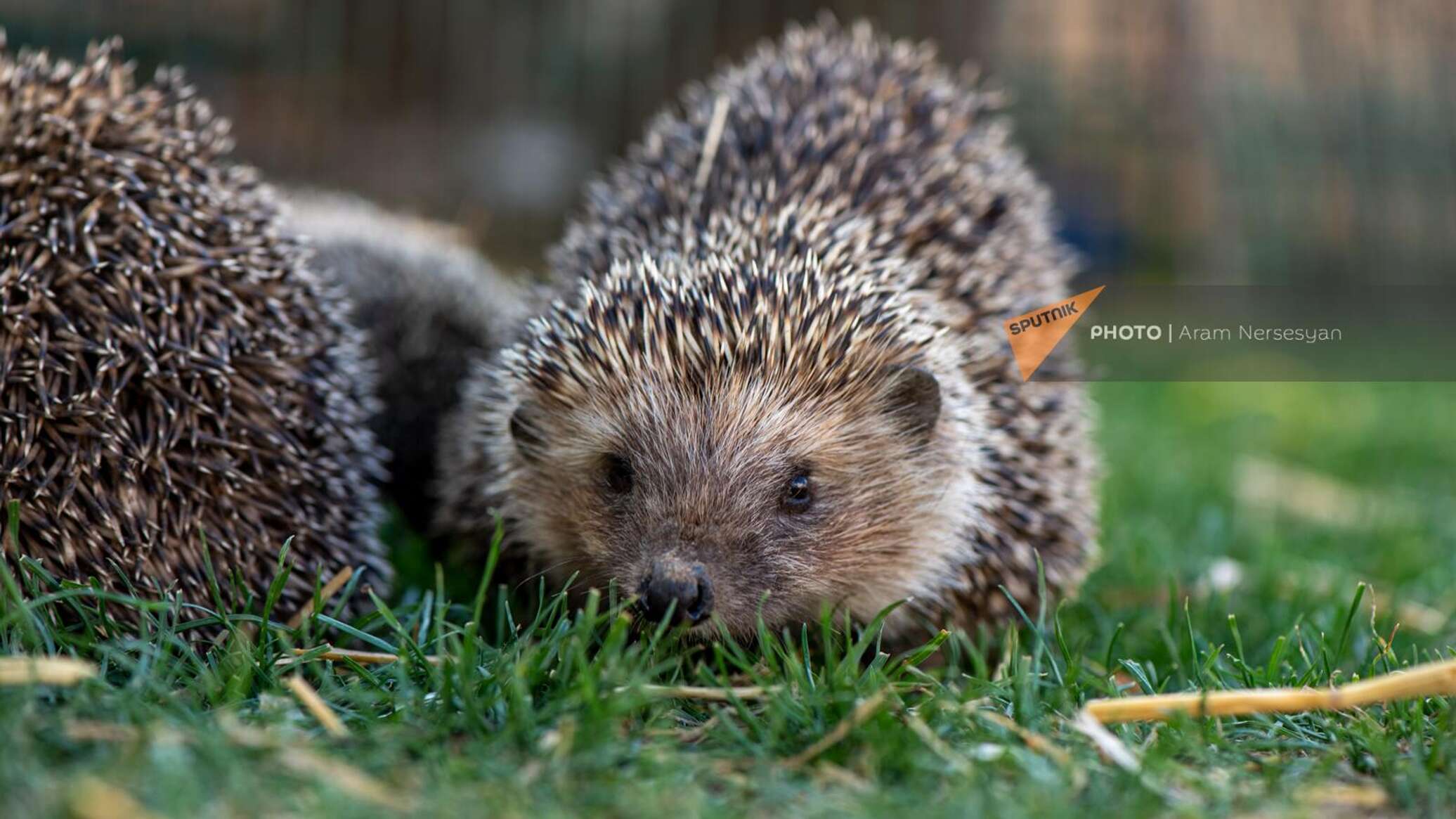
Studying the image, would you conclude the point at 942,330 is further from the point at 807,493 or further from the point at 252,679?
the point at 252,679

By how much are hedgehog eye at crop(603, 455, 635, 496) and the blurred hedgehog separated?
112 centimetres

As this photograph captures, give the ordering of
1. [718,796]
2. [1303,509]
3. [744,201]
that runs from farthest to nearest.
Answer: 1. [1303,509]
2. [744,201]
3. [718,796]

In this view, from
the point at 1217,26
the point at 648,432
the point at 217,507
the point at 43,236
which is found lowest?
the point at 217,507

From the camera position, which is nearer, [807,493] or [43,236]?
[43,236]

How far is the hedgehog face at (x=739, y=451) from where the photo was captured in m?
3.26

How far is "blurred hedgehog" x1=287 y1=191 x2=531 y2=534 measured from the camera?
4.89 metres

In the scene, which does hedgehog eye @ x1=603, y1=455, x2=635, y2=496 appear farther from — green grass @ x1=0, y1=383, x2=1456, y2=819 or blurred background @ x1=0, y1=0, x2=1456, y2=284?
blurred background @ x1=0, y1=0, x2=1456, y2=284

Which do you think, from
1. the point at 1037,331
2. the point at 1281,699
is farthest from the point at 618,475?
the point at 1281,699

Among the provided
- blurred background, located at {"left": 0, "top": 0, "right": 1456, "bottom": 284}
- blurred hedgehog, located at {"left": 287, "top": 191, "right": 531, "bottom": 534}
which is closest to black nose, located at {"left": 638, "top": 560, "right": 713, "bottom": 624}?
blurred hedgehog, located at {"left": 287, "top": 191, "right": 531, "bottom": 534}

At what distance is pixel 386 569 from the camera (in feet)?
12.6

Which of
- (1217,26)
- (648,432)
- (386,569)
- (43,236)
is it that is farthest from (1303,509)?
(1217,26)

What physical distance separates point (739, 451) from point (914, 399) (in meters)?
0.56

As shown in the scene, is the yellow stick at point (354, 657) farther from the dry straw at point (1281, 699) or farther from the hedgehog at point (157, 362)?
the dry straw at point (1281, 699)

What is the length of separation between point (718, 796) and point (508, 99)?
26.4ft
